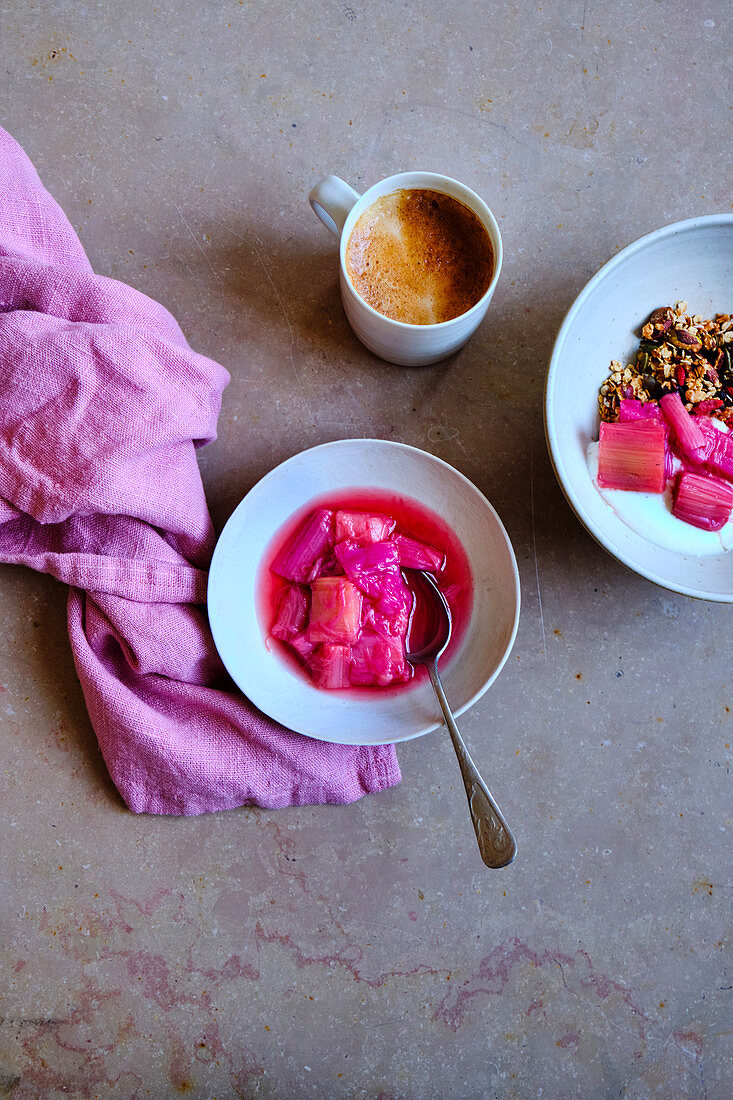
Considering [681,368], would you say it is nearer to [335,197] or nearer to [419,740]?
[335,197]

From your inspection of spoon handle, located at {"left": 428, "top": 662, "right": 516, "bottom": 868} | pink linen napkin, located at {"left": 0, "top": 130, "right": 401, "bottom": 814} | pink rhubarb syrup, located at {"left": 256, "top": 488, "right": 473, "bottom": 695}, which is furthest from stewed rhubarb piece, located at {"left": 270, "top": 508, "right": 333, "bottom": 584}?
spoon handle, located at {"left": 428, "top": 662, "right": 516, "bottom": 868}

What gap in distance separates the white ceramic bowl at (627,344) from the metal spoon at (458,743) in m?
0.25

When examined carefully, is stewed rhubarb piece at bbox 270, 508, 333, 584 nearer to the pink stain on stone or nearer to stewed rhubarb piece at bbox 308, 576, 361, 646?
stewed rhubarb piece at bbox 308, 576, 361, 646

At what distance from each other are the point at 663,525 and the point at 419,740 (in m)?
0.50

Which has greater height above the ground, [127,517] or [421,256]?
[421,256]

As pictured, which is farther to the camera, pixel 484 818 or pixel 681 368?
pixel 681 368

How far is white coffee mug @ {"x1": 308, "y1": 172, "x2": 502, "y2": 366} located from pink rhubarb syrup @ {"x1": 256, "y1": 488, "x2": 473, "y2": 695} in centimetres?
23

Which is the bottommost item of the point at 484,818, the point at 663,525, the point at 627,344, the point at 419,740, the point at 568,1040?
the point at 568,1040

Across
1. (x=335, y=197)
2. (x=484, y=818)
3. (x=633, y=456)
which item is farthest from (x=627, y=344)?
(x=484, y=818)

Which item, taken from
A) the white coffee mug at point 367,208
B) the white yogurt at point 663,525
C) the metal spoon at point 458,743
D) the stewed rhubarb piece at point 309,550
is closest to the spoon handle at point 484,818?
the metal spoon at point 458,743

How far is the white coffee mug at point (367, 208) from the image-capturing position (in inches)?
37.9

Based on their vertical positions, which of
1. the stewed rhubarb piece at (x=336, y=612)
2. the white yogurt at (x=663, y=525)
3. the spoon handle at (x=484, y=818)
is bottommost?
the spoon handle at (x=484, y=818)

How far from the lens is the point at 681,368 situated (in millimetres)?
1045

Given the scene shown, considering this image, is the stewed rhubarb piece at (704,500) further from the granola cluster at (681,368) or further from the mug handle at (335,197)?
the mug handle at (335,197)
